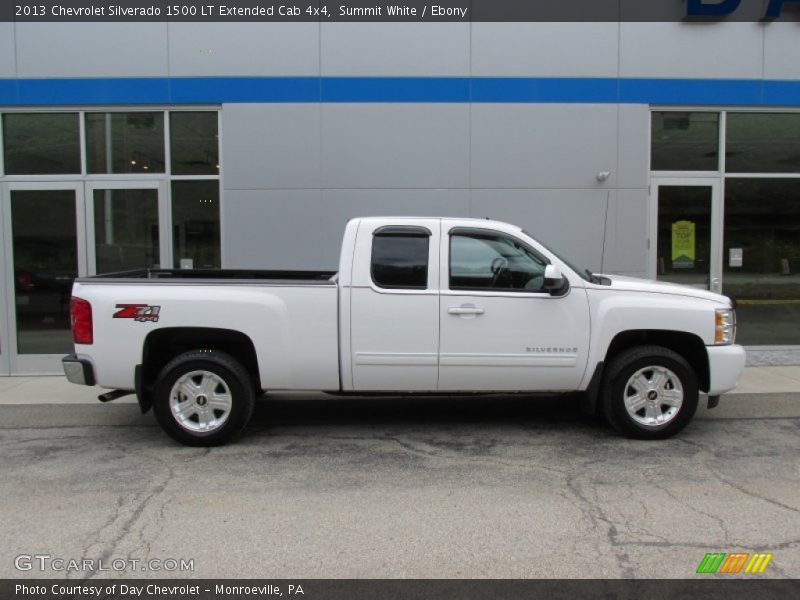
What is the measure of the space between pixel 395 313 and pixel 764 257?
750 cm

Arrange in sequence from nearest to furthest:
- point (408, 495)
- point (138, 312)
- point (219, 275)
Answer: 1. point (408, 495)
2. point (138, 312)
3. point (219, 275)

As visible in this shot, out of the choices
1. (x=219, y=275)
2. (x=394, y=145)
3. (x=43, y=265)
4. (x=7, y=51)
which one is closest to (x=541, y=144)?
(x=394, y=145)

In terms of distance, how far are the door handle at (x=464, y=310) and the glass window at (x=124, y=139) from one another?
6021mm

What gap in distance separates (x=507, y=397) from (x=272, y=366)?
3.11m

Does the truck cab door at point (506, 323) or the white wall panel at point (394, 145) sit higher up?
the white wall panel at point (394, 145)

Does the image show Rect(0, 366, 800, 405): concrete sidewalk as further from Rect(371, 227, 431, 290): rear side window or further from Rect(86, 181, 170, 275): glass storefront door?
Rect(371, 227, 431, 290): rear side window

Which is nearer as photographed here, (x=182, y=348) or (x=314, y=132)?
(x=182, y=348)

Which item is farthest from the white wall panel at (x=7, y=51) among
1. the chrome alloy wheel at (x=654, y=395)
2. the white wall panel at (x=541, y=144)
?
the chrome alloy wheel at (x=654, y=395)

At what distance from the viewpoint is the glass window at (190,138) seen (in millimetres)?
9273

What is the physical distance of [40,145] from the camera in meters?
9.23

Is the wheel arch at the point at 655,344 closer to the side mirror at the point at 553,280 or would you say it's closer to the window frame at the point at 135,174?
the side mirror at the point at 553,280

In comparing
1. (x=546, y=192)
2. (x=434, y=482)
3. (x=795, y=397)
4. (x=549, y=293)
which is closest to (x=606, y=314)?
(x=549, y=293)

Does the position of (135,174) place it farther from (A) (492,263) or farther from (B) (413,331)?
(A) (492,263)
